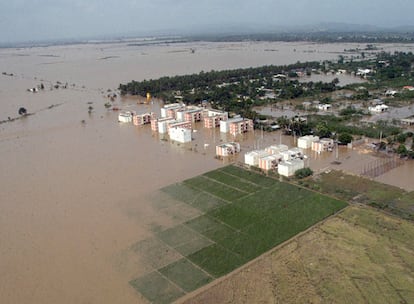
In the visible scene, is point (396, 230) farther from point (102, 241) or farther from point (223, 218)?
point (102, 241)

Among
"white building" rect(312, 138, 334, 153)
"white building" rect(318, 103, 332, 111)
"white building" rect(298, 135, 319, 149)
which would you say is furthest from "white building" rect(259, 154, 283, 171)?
"white building" rect(318, 103, 332, 111)

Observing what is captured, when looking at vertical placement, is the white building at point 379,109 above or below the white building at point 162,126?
below

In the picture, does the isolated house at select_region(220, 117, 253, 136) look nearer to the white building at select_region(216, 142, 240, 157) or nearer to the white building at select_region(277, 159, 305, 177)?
the white building at select_region(216, 142, 240, 157)

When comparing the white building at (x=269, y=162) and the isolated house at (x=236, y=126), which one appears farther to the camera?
the isolated house at (x=236, y=126)

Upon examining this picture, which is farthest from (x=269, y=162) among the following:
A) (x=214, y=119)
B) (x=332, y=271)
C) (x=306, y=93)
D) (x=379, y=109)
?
→ (x=306, y=93)

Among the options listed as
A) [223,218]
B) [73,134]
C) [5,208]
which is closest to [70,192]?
[5,208]

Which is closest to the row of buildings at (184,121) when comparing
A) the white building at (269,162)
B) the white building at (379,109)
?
the white building at (269,162)

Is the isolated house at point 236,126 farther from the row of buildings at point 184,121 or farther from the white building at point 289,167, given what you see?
the white building at point 289,167
